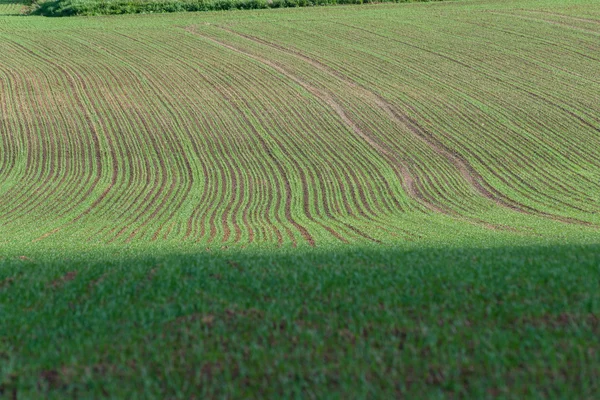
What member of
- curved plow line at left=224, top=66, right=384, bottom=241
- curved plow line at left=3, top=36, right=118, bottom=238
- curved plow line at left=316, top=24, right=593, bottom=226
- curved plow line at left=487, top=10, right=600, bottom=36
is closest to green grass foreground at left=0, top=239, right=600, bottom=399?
curved plow line at left=224, top=66, right=384, bottom=241

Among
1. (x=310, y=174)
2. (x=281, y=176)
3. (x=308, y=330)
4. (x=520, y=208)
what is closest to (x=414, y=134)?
(x=310, y=174)

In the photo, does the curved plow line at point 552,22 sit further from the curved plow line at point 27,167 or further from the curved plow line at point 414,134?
the curved plow line at point 27,167

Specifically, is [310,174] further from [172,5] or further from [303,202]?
[172,5]

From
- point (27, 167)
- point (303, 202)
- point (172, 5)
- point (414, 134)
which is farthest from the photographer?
point (172, 5)

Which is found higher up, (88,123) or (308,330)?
(308,330)

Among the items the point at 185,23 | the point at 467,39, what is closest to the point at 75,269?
the point at 467,39

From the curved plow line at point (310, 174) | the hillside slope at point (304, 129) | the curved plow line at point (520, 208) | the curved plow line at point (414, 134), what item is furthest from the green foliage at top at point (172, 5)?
the curved plow line at point (520, 208)
